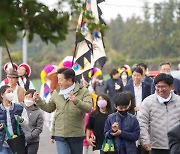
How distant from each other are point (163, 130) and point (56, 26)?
4.08 metres

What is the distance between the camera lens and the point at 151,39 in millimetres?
67938

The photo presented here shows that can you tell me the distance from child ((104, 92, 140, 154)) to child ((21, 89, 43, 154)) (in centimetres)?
150

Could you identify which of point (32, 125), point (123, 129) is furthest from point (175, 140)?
point (32, 125)

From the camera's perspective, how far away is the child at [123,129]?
7.48m

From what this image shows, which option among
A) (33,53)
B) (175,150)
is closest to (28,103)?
(175,150)

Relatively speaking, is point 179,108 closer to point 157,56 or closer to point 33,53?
point 157,56

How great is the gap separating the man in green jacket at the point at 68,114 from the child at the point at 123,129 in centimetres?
47

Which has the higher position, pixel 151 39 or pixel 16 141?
pixel 151 39

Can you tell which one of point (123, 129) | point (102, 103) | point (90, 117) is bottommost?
point (123, 129)

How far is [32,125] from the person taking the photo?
353 inches

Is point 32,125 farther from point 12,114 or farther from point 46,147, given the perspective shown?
point 46,147

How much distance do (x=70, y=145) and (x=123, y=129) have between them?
88 cm

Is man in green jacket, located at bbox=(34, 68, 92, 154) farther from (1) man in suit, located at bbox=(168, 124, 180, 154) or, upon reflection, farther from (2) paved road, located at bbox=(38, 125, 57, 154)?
(2) paved road, located at bbox=(38, 125, 57, 154)

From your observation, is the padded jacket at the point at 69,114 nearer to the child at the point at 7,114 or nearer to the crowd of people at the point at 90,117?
the crowd of people at the point at 90,117
